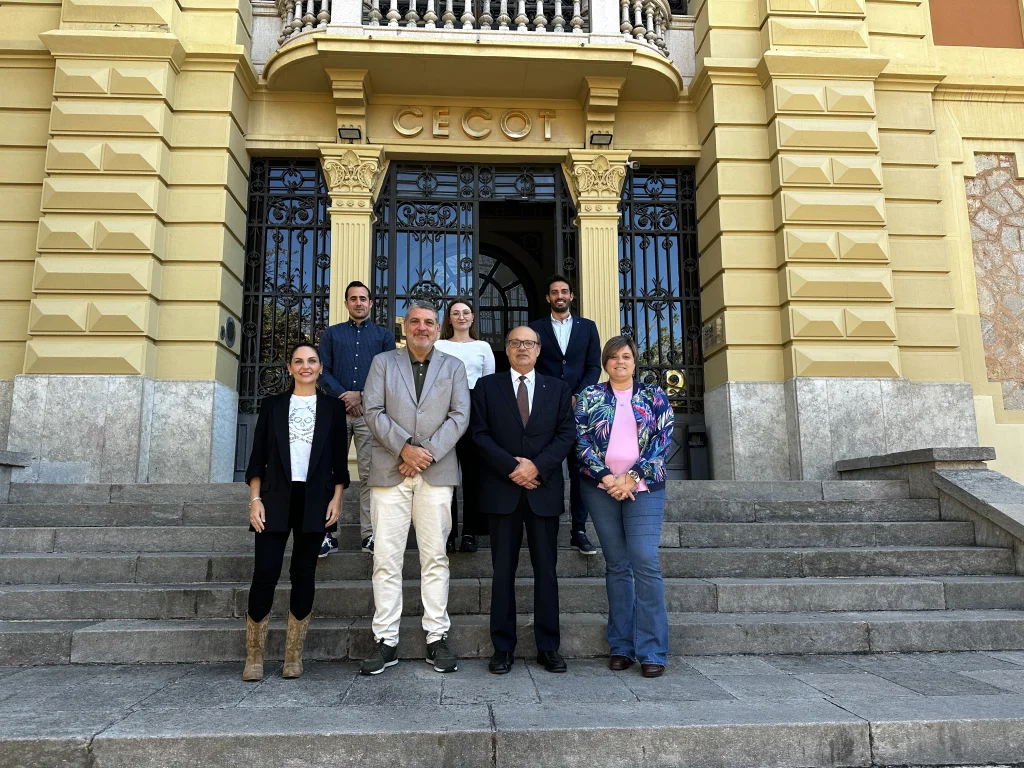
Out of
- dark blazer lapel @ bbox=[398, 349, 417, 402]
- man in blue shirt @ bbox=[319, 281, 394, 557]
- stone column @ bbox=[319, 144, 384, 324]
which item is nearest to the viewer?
dark blazer lapel @ bbox=[398, 349, 417, 402]

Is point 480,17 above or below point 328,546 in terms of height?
above

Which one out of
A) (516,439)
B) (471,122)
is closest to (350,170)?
(471,122)

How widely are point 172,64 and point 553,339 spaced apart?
22.2 feet

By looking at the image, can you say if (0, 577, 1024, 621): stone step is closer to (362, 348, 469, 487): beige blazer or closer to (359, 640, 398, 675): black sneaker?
(359, 640, 398, 675): black sneaker

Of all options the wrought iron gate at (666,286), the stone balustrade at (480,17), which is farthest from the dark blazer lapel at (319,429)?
the stone balustrade at (480,17)

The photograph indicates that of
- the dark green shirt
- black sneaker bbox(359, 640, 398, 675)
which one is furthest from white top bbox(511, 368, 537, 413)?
black sneaker bbox(359, 640, 398, 675)

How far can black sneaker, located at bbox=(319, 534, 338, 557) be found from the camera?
5.94 m

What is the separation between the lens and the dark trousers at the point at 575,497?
5594 mm

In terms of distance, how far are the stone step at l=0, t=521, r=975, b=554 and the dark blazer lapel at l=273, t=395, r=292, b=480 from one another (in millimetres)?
1867

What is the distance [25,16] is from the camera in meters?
10.1

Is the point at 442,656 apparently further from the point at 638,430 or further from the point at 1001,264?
the point at 1001,264

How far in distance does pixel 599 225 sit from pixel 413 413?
21.5 feet

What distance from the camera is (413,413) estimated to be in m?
4.89

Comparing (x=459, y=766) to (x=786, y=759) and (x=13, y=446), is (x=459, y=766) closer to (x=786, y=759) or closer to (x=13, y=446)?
(x=786, y=759)
